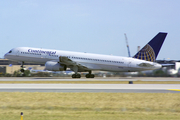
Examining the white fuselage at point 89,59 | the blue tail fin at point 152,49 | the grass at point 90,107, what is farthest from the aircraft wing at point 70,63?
the grass at point 90,107

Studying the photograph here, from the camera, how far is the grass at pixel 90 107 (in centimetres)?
1400

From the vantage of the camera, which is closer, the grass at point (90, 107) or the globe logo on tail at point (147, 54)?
the grass at point (90, 107)

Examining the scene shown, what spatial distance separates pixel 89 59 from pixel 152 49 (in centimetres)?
1245

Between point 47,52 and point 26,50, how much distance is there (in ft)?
13.8

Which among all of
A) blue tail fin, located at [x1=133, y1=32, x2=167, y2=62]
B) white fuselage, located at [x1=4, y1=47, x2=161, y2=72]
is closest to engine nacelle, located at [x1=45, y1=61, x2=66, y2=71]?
white fuselage, located at [x1=4, y1=47, x2=161, y2=72]

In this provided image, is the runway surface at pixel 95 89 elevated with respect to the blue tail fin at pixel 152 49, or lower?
lower

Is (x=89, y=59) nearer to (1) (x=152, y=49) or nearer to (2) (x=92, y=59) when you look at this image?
(2) (x=92, y=59)

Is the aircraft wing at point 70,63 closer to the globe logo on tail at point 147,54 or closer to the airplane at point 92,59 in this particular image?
the airplane at point 92,59

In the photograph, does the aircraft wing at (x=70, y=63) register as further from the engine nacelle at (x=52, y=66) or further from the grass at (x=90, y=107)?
the grass at (x=90, y=107)

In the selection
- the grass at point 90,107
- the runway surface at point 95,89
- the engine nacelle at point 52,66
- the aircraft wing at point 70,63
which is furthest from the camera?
the engine nacelle at point 52,66

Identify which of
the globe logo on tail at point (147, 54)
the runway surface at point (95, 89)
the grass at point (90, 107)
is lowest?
the grass at point (90, 107)

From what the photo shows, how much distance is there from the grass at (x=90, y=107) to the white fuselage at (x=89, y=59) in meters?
29.7

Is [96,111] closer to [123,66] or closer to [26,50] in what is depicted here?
[123,66]

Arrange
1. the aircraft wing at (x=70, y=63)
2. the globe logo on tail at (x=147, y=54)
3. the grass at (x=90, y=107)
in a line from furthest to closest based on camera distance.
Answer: the globe logo on tail at (x=147, y=54) → the aircraft wing at (x=70, y=63) → the grass at (x=90, y=107)
